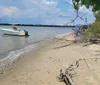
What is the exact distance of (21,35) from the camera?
5666 centimetres

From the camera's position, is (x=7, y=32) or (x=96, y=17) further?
(x=7, y=32)

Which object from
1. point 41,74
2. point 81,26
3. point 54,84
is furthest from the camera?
point 81,26

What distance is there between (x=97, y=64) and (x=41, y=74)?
2970mm

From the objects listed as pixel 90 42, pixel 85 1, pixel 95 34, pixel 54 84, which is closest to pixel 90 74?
pixel 54 84

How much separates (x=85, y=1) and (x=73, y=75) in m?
8.09

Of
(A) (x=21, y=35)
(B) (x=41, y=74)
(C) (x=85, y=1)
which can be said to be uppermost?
(C) (x=85, y=1)

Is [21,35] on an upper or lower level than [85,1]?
lower

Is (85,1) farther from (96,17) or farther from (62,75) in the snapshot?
(96,17)

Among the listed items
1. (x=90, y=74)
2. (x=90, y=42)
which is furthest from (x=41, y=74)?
(x=90, y=42)

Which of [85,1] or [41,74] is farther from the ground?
[85,1]

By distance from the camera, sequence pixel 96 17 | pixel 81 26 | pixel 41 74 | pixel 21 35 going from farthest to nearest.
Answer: pixel 21 35 → pixel 81 26 → pixel 96 17 → pixel 41 74

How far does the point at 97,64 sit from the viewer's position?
13664 millimetres

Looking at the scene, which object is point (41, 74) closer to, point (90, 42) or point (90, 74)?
point (90, 74)

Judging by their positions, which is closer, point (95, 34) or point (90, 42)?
point (90, 42)
